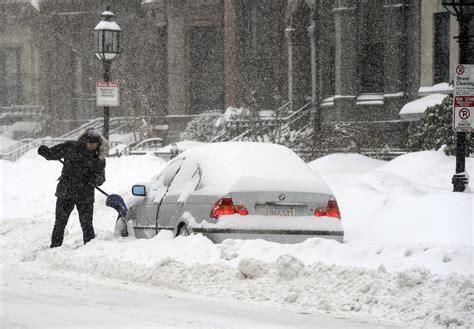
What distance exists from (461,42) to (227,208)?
594 centimetres

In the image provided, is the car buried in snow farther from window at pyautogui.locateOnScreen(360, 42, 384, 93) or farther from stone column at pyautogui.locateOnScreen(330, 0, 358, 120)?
window at pyautogui.locateOnScreen(360, 42, 384, 93)

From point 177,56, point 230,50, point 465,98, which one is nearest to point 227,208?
point 465,98

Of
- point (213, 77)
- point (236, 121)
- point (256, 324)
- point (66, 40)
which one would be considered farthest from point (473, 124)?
point (66, 40)

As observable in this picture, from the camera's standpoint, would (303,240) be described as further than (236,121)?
No

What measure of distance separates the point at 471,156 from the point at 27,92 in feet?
80.9

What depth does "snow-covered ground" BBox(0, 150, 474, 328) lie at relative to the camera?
8.82 metres

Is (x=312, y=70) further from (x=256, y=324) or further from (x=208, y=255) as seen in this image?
(x=256, y=324)

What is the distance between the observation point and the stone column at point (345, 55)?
30.3 meters

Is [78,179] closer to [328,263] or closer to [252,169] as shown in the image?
[252,169]

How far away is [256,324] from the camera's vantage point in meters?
7.93

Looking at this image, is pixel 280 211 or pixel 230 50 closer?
pixel 280 211

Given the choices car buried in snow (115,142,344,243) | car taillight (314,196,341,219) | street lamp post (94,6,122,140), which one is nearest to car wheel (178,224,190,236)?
car buried in snow (115,142,344,243)

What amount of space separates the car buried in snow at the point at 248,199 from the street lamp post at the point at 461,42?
3.94 metres

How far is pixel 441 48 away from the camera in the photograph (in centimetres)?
2898
